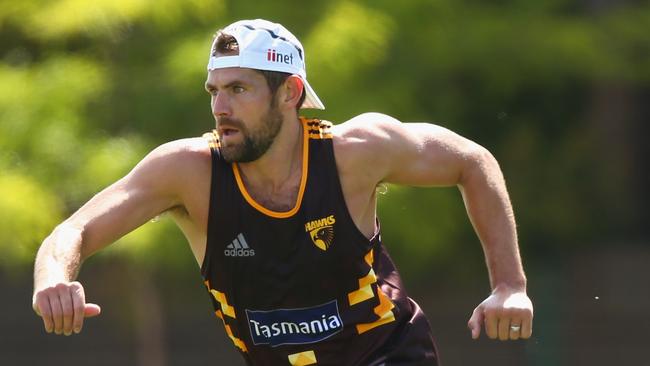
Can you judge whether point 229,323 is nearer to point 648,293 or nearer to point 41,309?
point 41,309

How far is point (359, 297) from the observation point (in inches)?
188

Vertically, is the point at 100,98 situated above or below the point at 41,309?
above

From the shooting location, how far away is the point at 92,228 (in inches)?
176

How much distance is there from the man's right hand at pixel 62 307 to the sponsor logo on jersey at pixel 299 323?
890 mm

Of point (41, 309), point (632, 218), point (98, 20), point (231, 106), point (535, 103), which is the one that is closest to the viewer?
point (41, 309)

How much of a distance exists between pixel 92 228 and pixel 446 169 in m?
1.37

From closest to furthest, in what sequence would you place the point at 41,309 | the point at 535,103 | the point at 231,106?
the point at 41,309, the point at 231,106, the point at 535,103

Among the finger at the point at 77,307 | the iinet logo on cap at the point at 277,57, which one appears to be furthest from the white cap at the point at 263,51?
the finger at the point at 77,307

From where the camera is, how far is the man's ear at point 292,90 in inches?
194

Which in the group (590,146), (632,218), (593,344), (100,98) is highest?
(100,98)

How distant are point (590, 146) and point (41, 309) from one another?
867 cm

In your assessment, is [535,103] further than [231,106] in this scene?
Yes

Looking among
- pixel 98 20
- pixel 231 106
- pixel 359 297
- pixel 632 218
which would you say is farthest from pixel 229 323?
pixel 632 218

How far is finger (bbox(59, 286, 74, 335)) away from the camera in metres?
3.99
